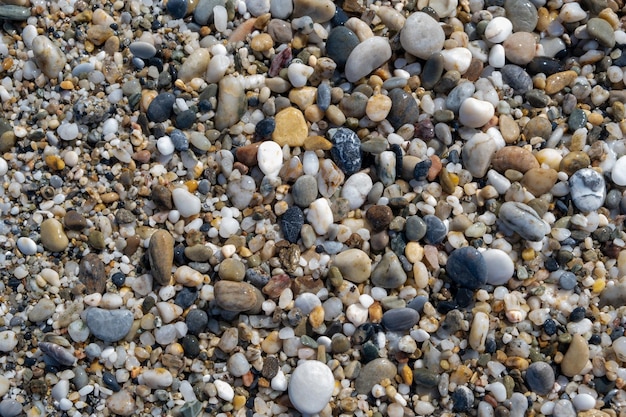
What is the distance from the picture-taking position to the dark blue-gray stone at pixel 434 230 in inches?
79.8

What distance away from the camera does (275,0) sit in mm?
2275

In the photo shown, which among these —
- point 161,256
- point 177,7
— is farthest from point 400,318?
point 177,7

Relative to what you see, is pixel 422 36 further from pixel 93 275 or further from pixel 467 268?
pixel 93 275

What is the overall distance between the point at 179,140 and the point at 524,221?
1.14 metres

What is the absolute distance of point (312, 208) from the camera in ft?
6.72

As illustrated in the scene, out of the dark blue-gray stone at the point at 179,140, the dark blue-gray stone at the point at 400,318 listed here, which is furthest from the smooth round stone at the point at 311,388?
the dark blue-gray stone at the point at 179,140

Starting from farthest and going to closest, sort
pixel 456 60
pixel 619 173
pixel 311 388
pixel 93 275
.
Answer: pixel 456 60
pixel 619 173
pixel 93 275
pixel 311 388

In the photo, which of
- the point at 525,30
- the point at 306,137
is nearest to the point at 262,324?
the point at 306,137

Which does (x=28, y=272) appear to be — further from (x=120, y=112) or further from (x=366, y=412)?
(x=366, y=412)

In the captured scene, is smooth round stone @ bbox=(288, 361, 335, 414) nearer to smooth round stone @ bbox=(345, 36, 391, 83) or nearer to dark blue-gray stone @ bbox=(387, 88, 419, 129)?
dark blue-gray stone @ bbox=(387, 88, 419, 129)

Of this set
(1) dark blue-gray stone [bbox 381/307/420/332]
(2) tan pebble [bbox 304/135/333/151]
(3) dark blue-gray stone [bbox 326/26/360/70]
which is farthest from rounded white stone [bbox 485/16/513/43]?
(1) dark blue-gray stone [bbox 381/307/420/332]

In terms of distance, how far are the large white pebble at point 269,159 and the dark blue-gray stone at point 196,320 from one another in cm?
49

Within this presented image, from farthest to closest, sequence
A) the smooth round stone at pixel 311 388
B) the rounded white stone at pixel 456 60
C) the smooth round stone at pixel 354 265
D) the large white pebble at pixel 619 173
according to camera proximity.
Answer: the rounded white stone at pixel 456 60 < the large white pebble at pixel 619 173 < the smooth round stone at pixel 354 265 < the smooth round stone at pixel 311 388

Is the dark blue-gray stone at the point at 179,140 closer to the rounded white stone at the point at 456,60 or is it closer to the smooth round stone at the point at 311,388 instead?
the smooth round stone at the point at 311,388
